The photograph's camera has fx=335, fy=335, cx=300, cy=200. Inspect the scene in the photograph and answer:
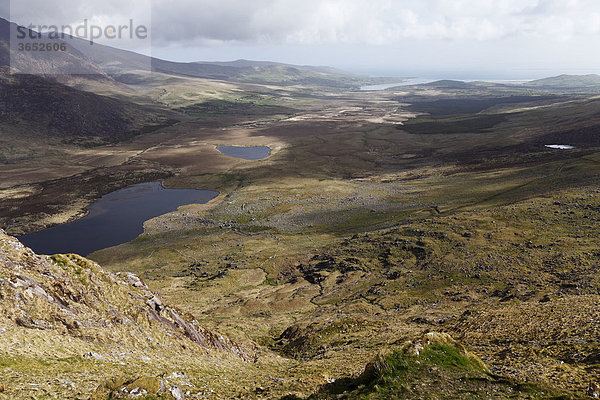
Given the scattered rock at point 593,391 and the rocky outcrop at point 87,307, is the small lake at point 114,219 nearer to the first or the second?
the rocky outcrop at point 87,307

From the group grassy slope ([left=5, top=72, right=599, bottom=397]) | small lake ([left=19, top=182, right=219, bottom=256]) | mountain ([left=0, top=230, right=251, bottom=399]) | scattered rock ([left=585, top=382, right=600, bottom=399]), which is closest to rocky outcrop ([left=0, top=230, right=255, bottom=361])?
mountain ([left=0, top=230, right=251, bottom=399])

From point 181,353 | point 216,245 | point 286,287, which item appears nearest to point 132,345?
point 181,353

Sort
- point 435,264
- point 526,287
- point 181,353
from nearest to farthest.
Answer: point 181,353 → point 526,287 → point 435,264

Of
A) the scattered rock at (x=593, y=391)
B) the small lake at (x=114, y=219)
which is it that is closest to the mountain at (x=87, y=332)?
the scattered rock at (x=593, y=391)

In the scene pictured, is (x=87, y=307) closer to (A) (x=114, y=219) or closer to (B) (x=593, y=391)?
(B) (x=593, y=391)

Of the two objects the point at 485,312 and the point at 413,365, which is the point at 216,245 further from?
the point at 413,365

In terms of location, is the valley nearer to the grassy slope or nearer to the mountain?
the mountain

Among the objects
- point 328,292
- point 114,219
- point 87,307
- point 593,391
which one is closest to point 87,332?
point 87,307

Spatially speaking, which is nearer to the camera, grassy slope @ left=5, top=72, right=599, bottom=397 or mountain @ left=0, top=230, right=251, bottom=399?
mountain @ left=0, top=230, right=251, bottom=399
